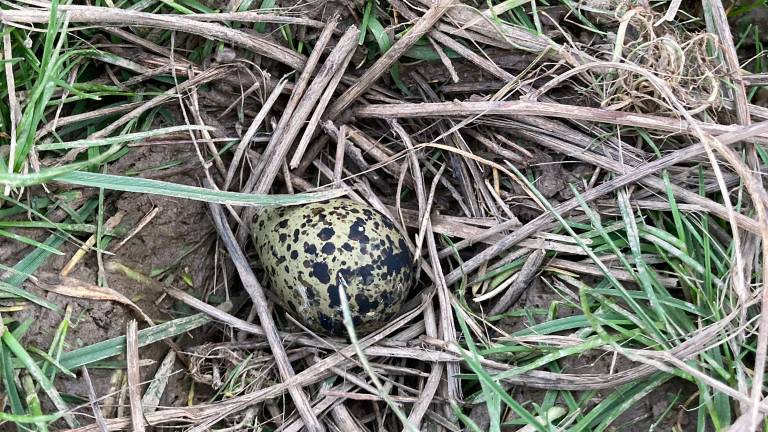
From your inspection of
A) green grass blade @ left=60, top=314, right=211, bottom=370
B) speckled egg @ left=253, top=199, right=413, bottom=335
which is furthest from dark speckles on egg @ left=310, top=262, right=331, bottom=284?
green grass blade @ left=60, top=314, right=211, bottom=370

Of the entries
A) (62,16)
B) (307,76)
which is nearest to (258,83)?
(307,76)

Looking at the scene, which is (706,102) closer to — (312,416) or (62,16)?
(312,416)

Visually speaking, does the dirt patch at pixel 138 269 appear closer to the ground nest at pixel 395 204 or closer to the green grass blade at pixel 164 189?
the ground nest at pixel 395 204

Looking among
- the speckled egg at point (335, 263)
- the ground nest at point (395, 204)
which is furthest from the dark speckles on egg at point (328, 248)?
the ground nest at point (395, 204)

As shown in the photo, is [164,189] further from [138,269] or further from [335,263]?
[335,263]

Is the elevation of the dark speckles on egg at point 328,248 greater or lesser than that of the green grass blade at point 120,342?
greater
